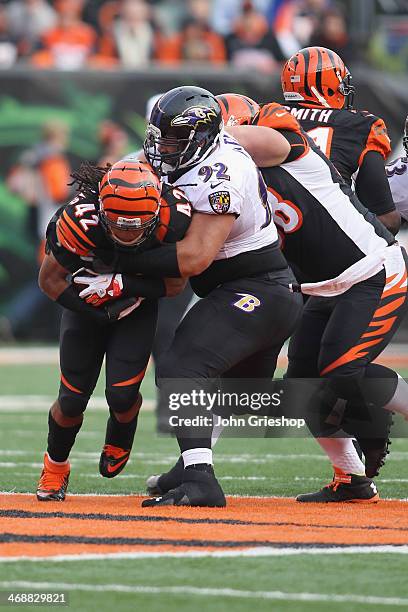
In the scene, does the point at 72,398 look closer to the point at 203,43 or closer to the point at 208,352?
the point at 208,352

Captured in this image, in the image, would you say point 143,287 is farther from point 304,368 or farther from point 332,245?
point 304,368

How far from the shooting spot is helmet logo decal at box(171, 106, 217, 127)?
5.22 m

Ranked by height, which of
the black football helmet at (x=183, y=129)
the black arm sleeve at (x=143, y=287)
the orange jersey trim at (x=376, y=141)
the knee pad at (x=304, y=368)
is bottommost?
the knee pad at (x=304, y=368)

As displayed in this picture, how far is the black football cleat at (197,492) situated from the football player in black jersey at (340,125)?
61.9 inches

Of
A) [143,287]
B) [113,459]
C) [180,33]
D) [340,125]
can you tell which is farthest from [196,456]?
[180,33]

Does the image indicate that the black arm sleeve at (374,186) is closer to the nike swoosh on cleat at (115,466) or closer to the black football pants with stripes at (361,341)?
the black football pants with stripes at (361,341)

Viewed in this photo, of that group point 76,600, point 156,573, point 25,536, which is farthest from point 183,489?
point 76,600

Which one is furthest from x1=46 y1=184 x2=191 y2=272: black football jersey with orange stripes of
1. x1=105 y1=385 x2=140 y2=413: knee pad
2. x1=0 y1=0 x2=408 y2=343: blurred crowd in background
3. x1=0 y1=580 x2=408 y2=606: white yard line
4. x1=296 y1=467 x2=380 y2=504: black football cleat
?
x1=0 y1=0 x2=408 y2=343: blurred crowd in background

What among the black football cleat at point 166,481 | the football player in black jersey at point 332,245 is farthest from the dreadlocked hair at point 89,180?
the black football cleat at point 166,481

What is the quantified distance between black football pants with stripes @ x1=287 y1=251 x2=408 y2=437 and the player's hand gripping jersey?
11 centimetres

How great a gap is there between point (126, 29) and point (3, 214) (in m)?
2.68

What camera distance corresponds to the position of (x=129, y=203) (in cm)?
498

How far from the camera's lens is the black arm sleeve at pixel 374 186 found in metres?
5.88

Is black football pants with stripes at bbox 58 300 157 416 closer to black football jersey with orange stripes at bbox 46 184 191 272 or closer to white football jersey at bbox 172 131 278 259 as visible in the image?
black football jersey with orange stripes at bbox 46 184 191 272
